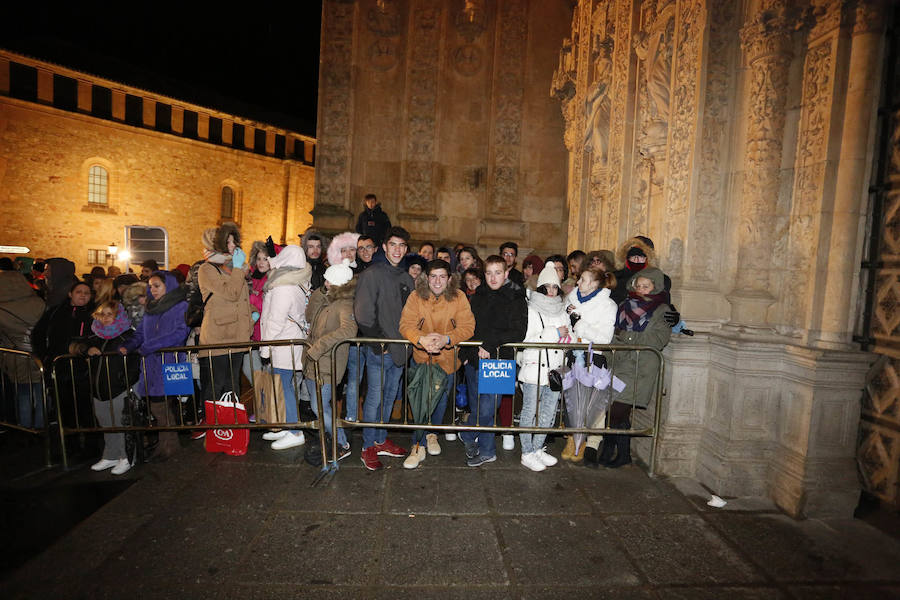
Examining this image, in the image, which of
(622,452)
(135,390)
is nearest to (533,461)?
(622,452)

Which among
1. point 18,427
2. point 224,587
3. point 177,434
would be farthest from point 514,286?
point 18,427

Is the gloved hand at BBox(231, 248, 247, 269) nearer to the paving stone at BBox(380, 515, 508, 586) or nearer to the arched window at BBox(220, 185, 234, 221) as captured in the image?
the paving stone at BBox(380, 515, 508, 586)

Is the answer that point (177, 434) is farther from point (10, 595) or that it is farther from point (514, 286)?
point (514, 286)

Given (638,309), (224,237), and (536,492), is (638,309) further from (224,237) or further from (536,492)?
(224,237)

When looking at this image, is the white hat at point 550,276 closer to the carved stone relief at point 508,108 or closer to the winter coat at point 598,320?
the winter coat at point 598,320

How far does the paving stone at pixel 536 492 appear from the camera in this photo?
409 centimetres

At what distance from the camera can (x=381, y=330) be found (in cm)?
489

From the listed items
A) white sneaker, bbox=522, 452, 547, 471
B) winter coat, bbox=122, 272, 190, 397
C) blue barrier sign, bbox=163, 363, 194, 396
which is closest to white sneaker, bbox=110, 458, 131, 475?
winter coat, bbox=122, 272, 190, 397

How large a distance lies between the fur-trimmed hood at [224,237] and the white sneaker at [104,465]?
2.37m

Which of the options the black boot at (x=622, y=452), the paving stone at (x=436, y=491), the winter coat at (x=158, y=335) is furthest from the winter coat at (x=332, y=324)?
the black boot at (x=622, y=452)

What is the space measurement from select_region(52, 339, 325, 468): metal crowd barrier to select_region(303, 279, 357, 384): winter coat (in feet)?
0.45

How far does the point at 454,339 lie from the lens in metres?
4.70

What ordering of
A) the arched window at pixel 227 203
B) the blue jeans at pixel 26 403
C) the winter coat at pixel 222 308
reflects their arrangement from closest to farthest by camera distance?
the winter coat at pixel 222 308 → the blue jeans at pixel 26 403 → the arched window at pixel 227 203

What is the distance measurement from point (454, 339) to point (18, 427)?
4725mm
